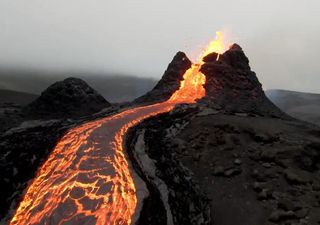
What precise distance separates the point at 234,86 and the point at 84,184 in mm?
18572

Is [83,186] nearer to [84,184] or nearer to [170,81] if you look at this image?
[84,184]

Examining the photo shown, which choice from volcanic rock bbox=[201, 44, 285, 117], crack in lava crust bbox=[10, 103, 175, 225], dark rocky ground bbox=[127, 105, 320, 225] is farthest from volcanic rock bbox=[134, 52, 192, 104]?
crack in lava crust bbox=[10, 103, 175, 225]

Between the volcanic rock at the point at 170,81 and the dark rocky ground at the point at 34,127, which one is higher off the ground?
the volcanic rock at the point at 170,81

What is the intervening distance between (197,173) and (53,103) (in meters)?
14.4

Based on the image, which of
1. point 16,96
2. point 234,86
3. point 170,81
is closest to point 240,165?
point 234,86

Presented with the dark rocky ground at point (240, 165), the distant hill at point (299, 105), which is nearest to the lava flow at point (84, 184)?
the dark rocky ground at point (240, 165)

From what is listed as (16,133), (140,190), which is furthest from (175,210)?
(16,133)

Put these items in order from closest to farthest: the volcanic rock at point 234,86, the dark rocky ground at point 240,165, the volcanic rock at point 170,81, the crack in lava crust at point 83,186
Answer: the crack in lava crust at point 83,186 → the dark rocky ground at point 240,165 → the volcanic rock at point 234,86 → the volcanic rock at point 170,81

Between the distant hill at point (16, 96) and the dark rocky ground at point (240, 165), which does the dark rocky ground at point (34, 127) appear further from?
the distant hill at point (16, 96)

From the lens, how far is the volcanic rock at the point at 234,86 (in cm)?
3038

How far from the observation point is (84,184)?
16125 mm

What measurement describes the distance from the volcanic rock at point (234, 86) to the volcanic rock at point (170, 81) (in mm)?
1949

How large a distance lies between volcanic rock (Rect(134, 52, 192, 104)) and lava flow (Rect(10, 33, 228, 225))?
10.5 metres

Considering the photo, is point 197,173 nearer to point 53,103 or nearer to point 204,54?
point 53,103
